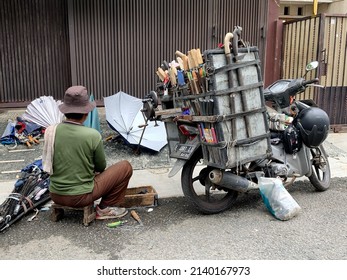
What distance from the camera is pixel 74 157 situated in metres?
3.86

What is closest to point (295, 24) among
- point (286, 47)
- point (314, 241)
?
point (286, 47)

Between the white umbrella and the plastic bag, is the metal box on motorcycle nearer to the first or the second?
the plastic bag

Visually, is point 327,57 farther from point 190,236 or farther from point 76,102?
point 76,102

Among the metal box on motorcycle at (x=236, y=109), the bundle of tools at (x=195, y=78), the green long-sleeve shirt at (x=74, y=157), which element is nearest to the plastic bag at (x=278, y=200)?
the metal box on motorcycle at (x=236, y=109)

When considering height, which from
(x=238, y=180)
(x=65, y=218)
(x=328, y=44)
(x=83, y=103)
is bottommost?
(x=65, y=218)

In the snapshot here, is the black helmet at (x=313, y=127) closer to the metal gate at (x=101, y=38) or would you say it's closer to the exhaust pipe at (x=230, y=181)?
the exhaust pipe at (x=230, y=181)

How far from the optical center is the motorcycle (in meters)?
4.28

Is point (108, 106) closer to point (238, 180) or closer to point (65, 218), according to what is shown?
point (65, 218)

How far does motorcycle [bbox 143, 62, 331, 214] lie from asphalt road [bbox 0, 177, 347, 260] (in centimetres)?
29

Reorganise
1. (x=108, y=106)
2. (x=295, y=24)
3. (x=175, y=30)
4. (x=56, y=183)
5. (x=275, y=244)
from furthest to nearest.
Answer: (x=175, y=30) < (x=295, y=24) < (x=108, y=106) < (x=56, y=183) < (x=275, y=244)

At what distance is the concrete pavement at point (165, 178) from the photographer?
5117 mm

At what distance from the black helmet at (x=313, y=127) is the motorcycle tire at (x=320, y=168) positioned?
0.43 meters

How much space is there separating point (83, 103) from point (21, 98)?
18.7 feet

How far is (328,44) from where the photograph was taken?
7.70 metres
